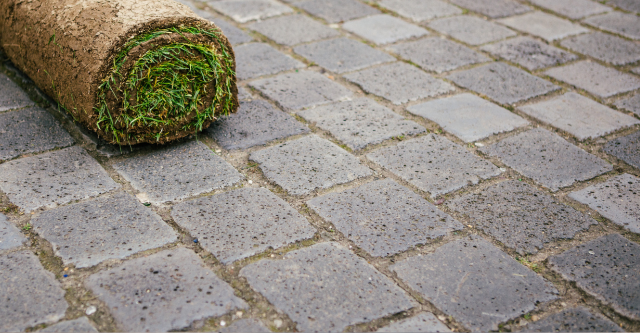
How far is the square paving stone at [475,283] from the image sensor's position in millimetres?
1922

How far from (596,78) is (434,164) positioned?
1.61m

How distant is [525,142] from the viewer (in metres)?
2.95

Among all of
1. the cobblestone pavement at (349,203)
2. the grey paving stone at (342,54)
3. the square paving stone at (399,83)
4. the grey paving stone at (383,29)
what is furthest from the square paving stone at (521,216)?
the grey paving stone at (383,29)

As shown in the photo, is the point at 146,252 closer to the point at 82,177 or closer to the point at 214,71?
the point at 82,177

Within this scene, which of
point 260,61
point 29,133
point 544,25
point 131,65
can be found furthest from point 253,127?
point 544,25

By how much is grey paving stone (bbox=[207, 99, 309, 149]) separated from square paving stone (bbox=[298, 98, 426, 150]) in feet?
0.42

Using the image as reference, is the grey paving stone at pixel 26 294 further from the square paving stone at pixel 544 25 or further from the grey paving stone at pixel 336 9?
the square paving stone at pixel 544 25

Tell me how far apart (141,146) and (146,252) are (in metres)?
0.81

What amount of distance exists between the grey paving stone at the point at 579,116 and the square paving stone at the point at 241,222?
1684 mm

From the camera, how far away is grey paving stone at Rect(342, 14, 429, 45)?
4.05 m

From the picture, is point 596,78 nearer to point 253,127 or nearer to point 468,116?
point 468,116

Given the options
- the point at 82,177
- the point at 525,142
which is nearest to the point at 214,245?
the point at 82,177

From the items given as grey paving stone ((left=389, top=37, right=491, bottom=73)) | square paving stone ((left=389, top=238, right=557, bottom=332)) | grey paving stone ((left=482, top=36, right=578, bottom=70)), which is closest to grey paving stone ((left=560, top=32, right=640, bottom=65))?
grey paving stone ((left=482, top=36, right=578, bottom=70))

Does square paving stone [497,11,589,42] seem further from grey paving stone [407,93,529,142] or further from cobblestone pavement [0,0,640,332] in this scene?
grey paving stone [407,93,529,142]
